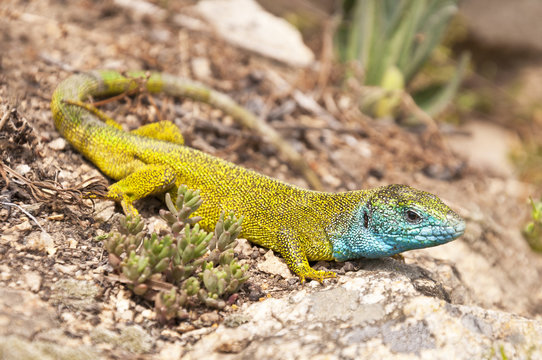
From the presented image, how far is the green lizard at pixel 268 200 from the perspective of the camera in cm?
382

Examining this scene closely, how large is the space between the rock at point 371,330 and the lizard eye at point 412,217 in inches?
18.9

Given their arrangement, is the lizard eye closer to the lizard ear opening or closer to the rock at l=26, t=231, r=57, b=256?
the lizard ear opening

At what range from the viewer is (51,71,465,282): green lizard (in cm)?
382

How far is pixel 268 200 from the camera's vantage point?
4398 mm

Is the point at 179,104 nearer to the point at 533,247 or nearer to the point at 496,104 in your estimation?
the point at 533,247

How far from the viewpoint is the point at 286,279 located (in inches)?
162

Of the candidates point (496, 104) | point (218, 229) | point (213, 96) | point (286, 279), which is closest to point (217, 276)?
point (218, 229)

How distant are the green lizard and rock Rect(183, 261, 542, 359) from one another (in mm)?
420

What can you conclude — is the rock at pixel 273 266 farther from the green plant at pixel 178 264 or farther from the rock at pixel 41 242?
the rock at pixel 41 242

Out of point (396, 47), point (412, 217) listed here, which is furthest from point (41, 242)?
point (396, 47)

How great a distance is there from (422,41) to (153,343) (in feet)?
21.6

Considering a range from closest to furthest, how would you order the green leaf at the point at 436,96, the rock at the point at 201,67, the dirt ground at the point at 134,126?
the dirt ground at the point at 134,126 < the rock at the point at 201,67 < the green leaf at the point at 436,96

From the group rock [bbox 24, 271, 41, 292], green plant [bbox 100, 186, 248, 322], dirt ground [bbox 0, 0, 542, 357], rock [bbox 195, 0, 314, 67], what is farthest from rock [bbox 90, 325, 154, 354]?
rock [bbox 195, 0, 314, 67]

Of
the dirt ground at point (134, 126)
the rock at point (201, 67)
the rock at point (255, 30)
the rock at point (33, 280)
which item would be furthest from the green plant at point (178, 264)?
the rock at point (255, 30)
